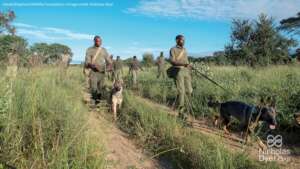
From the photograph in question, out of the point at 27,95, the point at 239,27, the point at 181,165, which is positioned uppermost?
the point at 239,27

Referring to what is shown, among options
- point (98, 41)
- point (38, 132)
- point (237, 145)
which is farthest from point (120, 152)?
point (98, 41)

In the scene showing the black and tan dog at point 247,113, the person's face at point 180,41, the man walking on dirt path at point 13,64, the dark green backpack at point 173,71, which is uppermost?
the person's face at point 180,41

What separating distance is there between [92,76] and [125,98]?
98 centimetres

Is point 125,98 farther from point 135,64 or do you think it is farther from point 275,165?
point 135,64

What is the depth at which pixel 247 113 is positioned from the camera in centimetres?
537

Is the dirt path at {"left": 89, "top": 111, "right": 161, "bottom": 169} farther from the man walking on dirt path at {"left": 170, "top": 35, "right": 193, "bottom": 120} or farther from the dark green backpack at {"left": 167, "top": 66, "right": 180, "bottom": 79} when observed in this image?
the dark green backpack at {"left": 167, "top": 66, "right": 180, "bottom": 79}

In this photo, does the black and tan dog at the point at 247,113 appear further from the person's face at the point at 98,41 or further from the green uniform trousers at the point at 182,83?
the person's face at the point at 98,41

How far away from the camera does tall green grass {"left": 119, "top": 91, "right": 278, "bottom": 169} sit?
12.9 feet

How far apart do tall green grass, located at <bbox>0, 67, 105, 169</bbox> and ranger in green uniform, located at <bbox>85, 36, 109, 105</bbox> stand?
352cm

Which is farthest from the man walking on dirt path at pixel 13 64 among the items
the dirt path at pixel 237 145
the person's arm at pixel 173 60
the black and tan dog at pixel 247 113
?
the person's arm at pixel 173 60

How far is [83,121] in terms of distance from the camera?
4.30 m

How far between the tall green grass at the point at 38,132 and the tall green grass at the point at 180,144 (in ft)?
3.02

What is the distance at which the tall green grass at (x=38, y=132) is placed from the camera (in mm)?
3279

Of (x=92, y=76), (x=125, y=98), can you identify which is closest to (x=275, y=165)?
(x=125, y=98)
